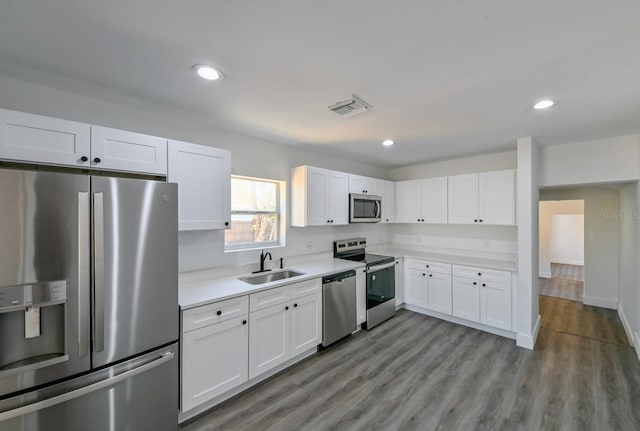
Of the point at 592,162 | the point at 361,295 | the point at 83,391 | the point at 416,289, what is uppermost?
the point at 592,162

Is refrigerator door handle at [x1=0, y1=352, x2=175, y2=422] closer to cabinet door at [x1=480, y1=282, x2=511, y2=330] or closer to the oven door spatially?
the oven door

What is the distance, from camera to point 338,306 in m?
3.21

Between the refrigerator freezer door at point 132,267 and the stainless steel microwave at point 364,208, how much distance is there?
259cm

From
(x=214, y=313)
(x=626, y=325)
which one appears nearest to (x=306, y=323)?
(x=214, y=313)

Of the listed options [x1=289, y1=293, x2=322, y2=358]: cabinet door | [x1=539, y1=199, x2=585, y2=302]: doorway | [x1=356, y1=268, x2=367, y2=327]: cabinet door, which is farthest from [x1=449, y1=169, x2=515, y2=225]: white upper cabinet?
[x1=539, y1=199, x2=585, y2=302]: doorway

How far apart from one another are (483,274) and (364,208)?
187cm

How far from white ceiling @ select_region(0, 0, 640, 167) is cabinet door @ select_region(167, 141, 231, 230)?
0.39 meters

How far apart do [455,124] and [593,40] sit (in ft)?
4.31

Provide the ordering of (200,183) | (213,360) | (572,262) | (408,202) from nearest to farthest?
(213,360) → (200,183) → (408,202) → (572,262)

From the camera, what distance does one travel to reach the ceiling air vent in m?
2.11

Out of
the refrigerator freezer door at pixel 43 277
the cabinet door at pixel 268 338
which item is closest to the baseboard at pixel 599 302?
the cabinet door at pixel 268 338

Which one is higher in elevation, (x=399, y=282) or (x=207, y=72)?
(x=207, y=72)

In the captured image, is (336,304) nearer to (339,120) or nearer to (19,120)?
(339,120)

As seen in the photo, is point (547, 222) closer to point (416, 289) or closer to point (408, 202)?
point (408, 202)
